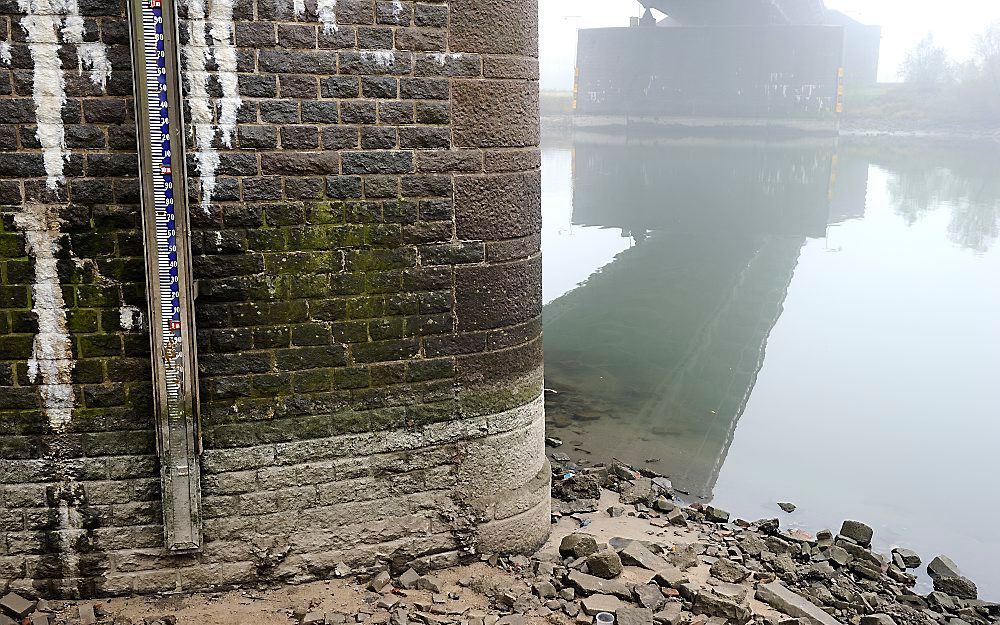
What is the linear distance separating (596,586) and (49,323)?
3.38m

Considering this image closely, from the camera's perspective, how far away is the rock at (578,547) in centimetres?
622

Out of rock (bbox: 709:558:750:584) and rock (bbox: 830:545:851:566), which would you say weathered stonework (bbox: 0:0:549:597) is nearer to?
rock (bbox: 709:558:750:584)

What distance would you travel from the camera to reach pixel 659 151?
52562 mm

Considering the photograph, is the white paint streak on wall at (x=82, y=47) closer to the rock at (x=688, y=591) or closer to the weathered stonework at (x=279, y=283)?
the weathered stonework at (x=279, y=283)

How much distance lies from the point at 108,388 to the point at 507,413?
231 centimetres

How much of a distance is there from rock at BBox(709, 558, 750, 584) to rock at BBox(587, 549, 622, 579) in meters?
0.77

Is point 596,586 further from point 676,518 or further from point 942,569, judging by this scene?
point 942,569

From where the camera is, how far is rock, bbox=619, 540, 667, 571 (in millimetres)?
6180

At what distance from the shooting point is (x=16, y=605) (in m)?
4.99

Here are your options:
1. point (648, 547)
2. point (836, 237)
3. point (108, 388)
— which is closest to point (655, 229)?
point (836, 237)

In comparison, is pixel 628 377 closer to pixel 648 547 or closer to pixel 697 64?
pixel 648 547

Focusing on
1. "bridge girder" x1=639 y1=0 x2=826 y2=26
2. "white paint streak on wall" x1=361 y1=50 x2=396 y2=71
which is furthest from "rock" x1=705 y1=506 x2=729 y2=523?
"bridge girder" x1=639 y1=0 x2=826 y2=26

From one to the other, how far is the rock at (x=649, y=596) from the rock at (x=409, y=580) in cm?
130

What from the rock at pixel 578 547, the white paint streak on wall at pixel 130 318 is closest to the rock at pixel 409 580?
the rock at pixel 578 547
